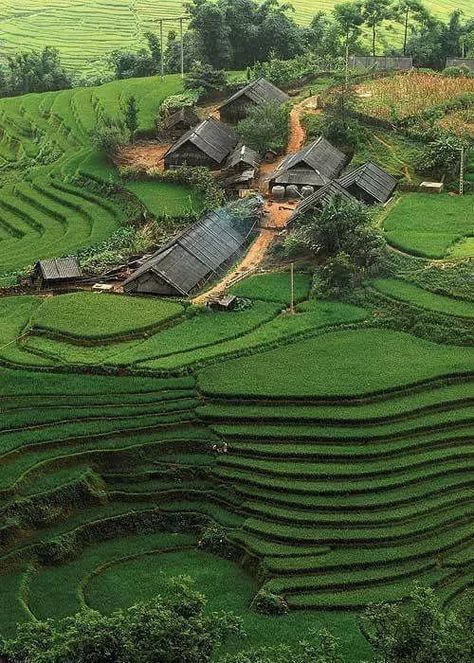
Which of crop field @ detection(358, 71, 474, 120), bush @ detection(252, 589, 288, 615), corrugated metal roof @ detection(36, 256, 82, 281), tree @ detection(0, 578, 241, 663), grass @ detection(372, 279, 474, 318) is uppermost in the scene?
crop field @ detection(358, 71, 474, 120)

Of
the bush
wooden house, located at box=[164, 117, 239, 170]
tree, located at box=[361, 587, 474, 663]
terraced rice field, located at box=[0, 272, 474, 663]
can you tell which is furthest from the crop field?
tree, located at box=[361, 587, 474, 663]

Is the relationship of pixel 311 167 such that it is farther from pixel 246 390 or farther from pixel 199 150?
pixel 246 390

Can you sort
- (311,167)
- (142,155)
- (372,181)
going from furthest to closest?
(142,155) → (311,167) → (372,181)

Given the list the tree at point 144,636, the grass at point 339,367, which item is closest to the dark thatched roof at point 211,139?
the grass at point 339,367

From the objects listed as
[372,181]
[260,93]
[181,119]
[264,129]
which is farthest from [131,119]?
[372,181]

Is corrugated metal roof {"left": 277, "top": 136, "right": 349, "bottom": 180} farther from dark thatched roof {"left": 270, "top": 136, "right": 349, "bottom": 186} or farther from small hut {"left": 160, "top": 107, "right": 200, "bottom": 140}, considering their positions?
small hut {"left": 160, "top": 107, "right": 200, "bottom": 140}

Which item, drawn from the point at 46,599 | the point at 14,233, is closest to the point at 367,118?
the point at 14,233

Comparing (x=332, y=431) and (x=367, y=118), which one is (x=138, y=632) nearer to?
(x=332, y=431)
